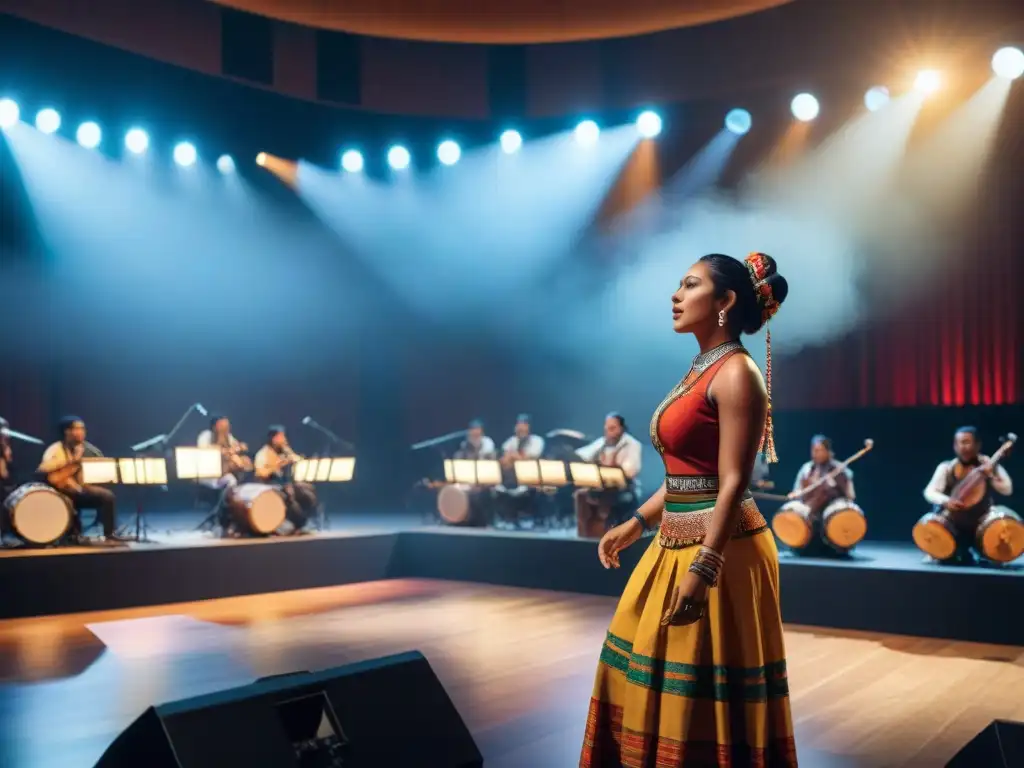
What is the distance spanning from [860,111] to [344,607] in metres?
6.22

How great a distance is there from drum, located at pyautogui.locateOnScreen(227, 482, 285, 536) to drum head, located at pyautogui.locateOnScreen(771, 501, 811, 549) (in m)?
4.07

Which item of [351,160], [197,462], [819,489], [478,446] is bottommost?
[819,489]

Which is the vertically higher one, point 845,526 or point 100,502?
point 100,502

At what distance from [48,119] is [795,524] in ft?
25.2

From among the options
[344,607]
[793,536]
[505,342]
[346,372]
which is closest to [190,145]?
[346,372]

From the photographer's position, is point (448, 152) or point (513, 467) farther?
point (448, 152)

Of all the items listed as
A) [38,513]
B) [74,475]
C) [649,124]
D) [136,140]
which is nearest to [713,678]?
[38,513]

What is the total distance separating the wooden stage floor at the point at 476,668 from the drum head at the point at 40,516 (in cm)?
79

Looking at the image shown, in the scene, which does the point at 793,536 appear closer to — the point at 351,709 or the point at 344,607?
the point at 344,607

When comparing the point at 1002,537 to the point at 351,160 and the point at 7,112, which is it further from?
the point at 7,112

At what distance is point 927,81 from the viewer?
827 centimetres

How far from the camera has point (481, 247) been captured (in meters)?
11.6

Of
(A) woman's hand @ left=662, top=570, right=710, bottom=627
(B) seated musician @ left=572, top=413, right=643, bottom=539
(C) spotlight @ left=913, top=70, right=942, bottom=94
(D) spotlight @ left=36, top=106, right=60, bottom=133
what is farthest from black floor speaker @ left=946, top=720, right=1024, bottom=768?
(D) spotlight @ left=36, top=106, right=60, bottom=133

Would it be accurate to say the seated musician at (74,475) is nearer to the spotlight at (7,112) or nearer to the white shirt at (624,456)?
the spotlight at (7,112)
